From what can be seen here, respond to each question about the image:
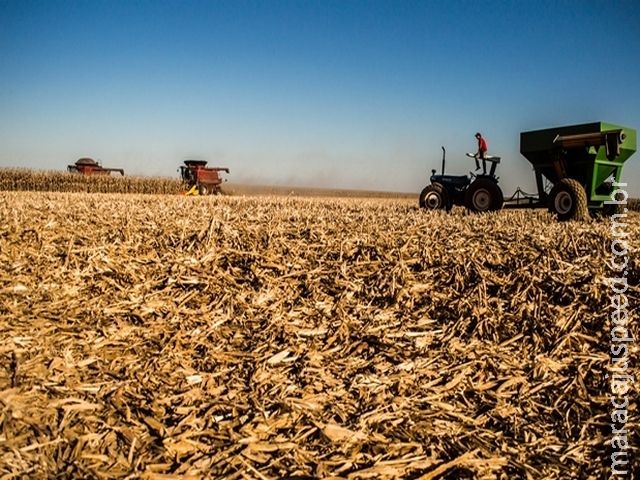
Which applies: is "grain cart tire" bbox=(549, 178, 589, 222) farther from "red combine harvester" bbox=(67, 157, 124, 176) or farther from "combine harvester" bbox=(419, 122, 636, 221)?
"red combine harvester" bbox=(67, 157, 124, 176)

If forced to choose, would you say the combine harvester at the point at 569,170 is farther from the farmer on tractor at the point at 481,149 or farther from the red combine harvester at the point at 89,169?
the red combine harvester at the point at 89,169

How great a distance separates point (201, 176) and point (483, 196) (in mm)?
20935

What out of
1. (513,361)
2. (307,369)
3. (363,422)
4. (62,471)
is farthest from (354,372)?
(62,471)

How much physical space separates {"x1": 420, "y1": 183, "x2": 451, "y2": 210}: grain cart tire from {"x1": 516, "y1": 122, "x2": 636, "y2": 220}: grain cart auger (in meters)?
2.24

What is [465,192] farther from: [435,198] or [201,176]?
[201,176]

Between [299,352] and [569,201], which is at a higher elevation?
[569,201]

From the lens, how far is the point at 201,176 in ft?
95.3

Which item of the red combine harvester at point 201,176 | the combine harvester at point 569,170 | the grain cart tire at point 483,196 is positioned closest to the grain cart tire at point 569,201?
the combine harvester at point 569,170

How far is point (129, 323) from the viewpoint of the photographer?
11.0 feet

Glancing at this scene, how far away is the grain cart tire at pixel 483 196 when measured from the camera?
11.1 metres

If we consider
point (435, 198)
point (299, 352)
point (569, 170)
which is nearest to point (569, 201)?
point (569, 170)

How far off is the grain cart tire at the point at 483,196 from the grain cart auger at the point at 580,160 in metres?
1.00

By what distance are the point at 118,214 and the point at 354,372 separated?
13.0 feet

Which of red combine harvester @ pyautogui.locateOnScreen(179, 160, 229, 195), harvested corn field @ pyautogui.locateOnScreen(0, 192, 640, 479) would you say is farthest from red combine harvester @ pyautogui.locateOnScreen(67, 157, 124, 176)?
harvested corn field @ pyautogui.locateOnScreen(0, 192, 640, 479)
